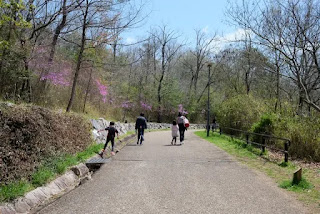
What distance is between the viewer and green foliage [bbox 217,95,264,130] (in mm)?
20297

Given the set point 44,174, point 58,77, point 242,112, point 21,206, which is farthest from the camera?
point 242,112

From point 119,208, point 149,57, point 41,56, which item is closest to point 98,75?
point 41,56

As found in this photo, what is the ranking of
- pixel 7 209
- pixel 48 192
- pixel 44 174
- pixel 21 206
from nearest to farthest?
pixel 7 209
pixel 21 206
pixel 48 192
pixel 44 174

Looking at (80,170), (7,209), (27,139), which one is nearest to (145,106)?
(80,170)

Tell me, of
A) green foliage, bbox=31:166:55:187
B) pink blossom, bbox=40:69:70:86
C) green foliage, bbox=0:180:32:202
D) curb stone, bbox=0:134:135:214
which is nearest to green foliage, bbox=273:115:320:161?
Result: curb stone, bbox=0:134:135:214

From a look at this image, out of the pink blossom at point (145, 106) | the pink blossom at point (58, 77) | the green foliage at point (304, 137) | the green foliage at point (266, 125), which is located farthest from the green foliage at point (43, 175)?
the pink blossom at point (145, 106)

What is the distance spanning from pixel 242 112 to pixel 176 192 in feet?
51.8

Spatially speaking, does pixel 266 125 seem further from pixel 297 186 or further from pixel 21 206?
pixel 21 206

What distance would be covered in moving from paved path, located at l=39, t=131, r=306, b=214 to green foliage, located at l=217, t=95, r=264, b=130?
Answer: 34.0ft

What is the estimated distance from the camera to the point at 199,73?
5672 cm

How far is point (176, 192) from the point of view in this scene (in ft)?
22.7

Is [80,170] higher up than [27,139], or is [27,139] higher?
[27,139]

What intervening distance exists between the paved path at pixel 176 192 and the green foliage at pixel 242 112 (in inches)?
408

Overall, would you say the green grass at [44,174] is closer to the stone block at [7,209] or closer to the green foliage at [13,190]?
the green foliage at [13,190]
